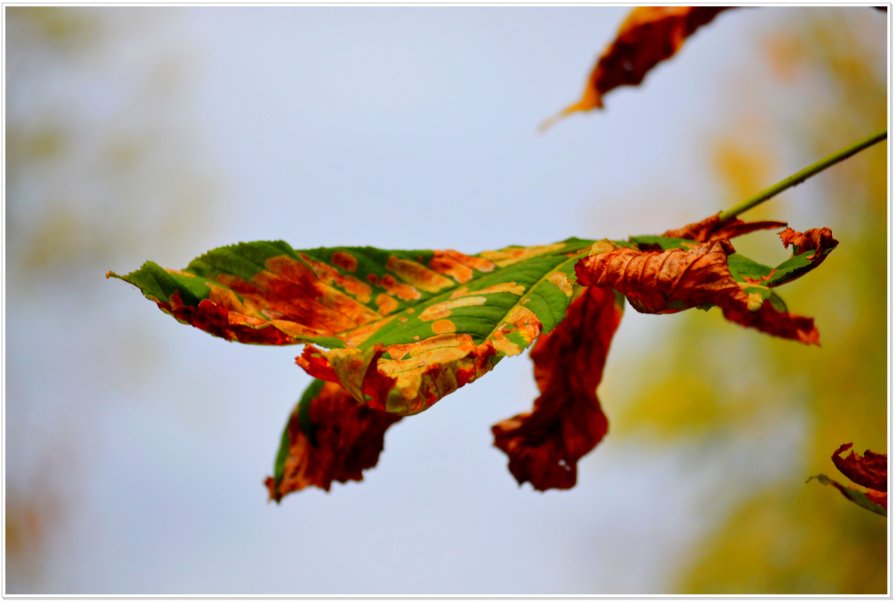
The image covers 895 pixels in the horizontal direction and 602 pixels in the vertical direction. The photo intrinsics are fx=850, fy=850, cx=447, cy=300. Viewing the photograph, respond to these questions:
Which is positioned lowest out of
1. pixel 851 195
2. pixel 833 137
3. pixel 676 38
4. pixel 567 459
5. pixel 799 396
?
pixel 567 459

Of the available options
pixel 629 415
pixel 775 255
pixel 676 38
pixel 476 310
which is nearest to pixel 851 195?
pixel 775 255

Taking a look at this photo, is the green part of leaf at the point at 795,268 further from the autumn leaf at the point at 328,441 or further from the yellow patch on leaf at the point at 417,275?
the autumn leaf at the point at 328,441

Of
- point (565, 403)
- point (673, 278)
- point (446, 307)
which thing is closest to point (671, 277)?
point (673, 278)

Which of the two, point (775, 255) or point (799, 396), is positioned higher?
point (775, 255)

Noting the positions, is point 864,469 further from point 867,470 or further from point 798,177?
point 798,177

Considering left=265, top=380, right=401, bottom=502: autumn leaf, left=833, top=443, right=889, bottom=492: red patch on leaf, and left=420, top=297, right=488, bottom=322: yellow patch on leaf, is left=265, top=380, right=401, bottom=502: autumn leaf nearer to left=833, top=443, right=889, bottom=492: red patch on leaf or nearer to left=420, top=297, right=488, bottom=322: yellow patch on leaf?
left=420, top=297, right=488, bottom=322: yellow patch on leaf

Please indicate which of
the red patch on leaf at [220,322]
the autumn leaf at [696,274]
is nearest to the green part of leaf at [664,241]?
the autumn leaf at [696,274]

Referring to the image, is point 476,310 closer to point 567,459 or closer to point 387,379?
point 387,379
